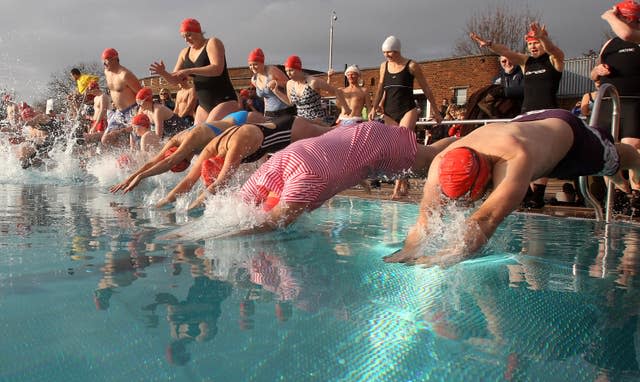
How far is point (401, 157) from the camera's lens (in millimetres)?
3639

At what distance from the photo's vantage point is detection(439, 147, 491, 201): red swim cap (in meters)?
2.46

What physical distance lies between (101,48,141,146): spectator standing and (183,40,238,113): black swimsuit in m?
2.22

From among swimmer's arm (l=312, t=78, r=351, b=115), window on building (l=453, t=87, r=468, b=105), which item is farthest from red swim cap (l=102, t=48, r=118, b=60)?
window on building (l=453, t=87, r=468, b=105)

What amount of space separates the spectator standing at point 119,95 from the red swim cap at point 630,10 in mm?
6631

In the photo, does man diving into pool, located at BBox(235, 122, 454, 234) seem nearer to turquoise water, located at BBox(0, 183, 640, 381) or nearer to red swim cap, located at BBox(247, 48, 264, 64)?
turquoise water, located at BBox(0, 183, 640, 381)

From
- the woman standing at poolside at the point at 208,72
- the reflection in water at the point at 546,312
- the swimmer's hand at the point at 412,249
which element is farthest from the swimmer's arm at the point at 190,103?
the reflection in water at the point at 546,312

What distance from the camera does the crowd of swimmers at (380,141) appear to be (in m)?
2.60

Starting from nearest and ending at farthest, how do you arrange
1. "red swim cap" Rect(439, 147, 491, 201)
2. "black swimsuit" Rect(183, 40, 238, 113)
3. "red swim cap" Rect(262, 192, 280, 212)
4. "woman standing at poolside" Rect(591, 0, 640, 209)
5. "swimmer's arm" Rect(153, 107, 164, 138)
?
"red swim cap" Rect(439, 147, 491, 201) → "red swim cap" Rect(262, 192, 280, 212) → "woman standing at poolside" Rect(591, 0, 640, 209) → "black swimsuit" Rect(183, 40, 238, 113) → "swimmer's arm" Rect(153, 107, 164, 138)

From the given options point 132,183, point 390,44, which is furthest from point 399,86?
point 132,183

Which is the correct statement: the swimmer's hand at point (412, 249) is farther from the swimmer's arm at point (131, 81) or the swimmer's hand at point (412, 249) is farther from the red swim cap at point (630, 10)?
the swimmer's arm at point (131, 81)

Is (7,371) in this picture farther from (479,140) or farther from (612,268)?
(612,268)

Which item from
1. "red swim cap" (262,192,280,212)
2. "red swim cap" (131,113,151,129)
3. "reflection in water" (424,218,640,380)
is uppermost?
"red swim cap" (131,113,151,129)

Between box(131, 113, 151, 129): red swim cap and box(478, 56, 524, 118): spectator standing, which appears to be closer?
box(478, 56, 524, 118): spectator standing

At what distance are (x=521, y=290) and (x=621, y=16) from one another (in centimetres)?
329
